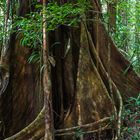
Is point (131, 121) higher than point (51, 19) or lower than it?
lower

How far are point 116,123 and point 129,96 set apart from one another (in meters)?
1.22

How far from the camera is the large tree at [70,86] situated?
4.32m

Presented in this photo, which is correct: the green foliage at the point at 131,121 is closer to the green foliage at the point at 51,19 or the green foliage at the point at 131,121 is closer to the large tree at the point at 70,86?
the large tree at the point at 70,86

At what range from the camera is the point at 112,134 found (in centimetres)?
427

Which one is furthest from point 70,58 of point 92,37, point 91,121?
point 91,121

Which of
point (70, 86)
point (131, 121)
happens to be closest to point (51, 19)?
point (70, 86)

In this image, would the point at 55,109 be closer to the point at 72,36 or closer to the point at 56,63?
the point at 56,63

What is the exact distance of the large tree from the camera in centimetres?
432

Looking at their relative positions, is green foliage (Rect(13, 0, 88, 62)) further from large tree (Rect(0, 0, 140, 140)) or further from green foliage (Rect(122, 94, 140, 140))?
green foliage (Rect(122, 94, 140, 140))

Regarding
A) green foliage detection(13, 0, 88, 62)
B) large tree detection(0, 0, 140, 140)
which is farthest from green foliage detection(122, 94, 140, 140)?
green foliage detection(13, 0, 88, 62)

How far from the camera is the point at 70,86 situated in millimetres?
4707

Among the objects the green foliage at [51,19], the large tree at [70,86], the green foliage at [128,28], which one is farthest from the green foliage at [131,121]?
the green foliage at [51,19]

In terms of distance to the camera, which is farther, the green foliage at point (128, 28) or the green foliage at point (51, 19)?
the green foliage at point (128, 28)

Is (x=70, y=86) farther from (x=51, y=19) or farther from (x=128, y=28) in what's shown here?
(x=128, y=28)
